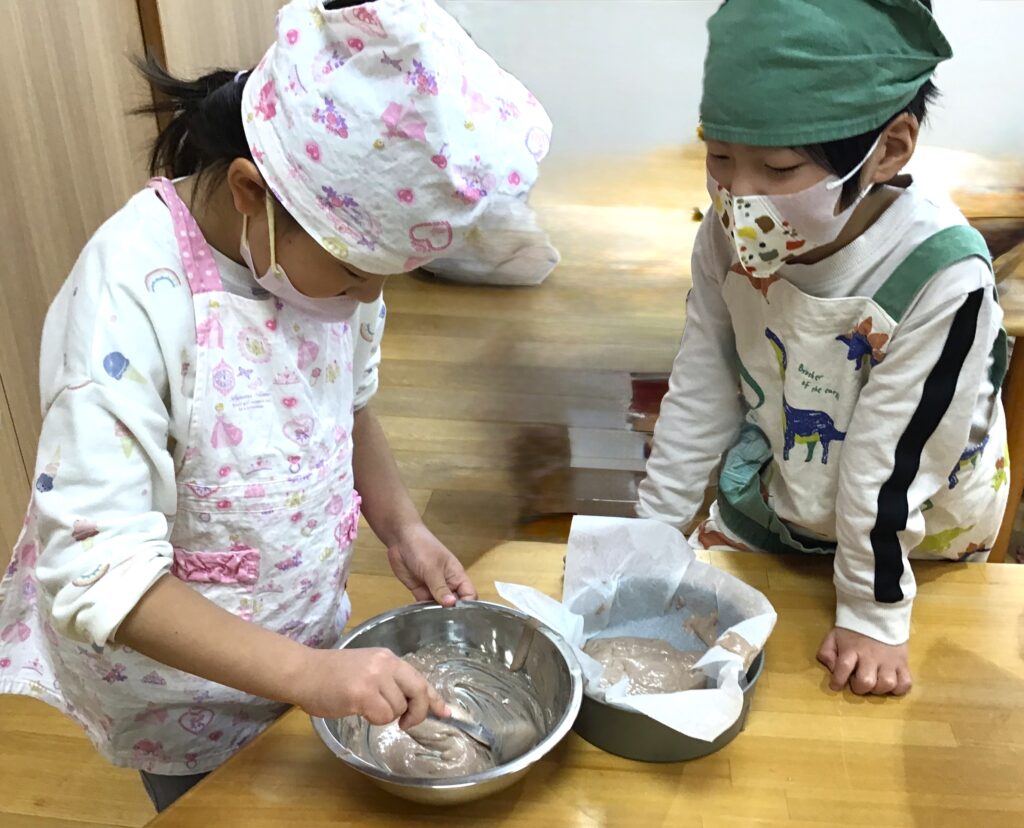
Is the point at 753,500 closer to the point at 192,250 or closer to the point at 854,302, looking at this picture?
the point at 854,302

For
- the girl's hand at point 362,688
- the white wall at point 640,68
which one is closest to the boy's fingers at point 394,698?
the girl's hand at point 362,688

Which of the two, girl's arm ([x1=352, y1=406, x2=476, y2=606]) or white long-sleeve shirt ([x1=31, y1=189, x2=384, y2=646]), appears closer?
white long-sleeve shirt ([x1=31, y1=189, x2=384, y2=646])

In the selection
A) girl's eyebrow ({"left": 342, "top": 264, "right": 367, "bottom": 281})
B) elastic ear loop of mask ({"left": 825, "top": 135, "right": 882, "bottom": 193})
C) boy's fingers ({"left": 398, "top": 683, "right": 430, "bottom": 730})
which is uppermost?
elastic ear loop of mask ({"left": 825, "top": 135, "right": 882, "bottom": 193})

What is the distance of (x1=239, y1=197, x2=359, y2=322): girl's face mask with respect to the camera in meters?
0.71

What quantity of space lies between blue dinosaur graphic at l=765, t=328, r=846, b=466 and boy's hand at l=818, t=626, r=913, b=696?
208 millimetres

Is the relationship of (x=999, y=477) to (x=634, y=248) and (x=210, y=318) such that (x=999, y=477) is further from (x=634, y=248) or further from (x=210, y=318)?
(x=634, y=248)

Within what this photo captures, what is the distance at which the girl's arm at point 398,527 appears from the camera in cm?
90

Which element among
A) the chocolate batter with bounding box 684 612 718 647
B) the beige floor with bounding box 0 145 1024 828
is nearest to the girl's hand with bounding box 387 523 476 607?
the chocolate batter with bounding box 684 612 718 647

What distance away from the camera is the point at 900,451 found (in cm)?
88

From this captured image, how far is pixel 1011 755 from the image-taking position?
0.76m

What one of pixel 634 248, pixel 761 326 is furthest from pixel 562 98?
pixel 761 326

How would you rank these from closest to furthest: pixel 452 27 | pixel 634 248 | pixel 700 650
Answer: pixel 452 27, pixel 700 650, pixel 634 248

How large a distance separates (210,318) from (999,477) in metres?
0.88

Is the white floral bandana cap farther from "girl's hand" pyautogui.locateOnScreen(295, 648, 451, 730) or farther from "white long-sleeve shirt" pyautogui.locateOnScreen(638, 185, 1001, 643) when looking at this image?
"white long-sleeve shirt" pyautogui.locateOnScreen(638, 185, 1001, 643)
